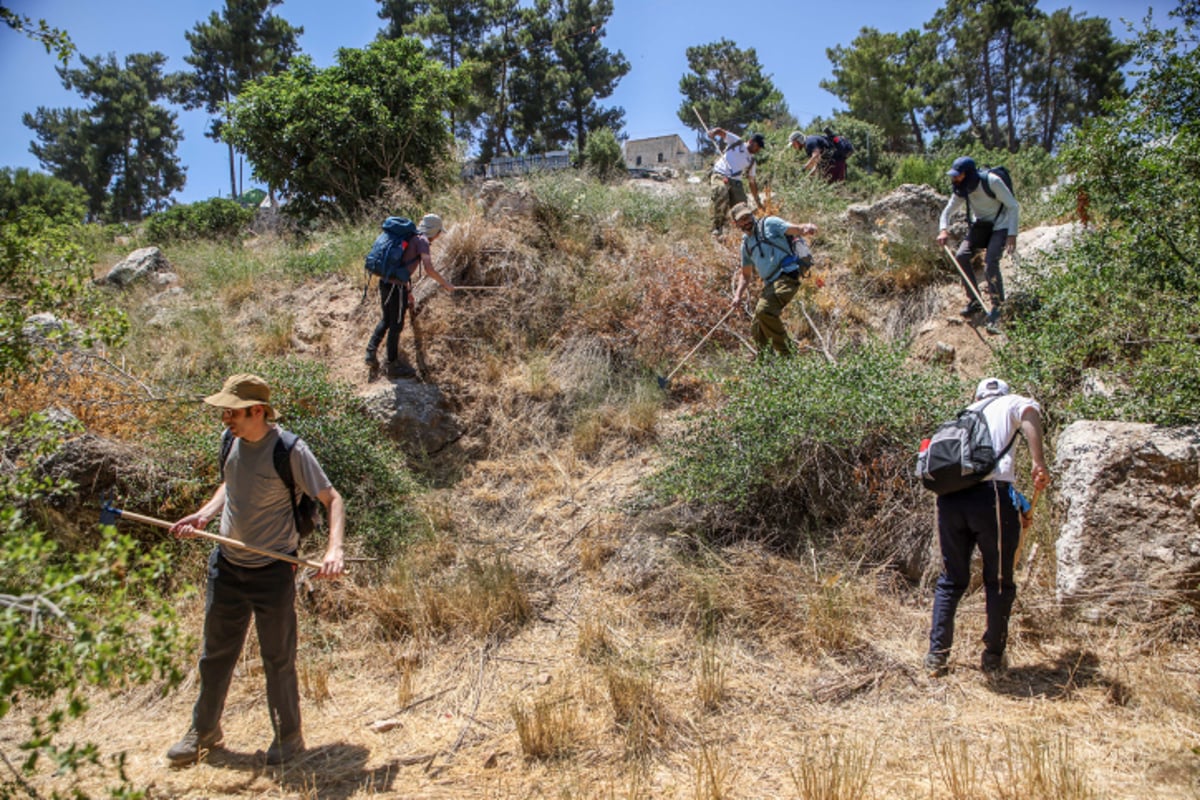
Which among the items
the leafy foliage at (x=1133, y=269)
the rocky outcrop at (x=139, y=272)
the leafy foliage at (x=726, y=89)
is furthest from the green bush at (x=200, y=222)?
the leafy foliage at (x=726, y=89)

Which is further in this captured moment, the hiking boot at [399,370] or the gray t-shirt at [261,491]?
the hiking boot at [399,370]

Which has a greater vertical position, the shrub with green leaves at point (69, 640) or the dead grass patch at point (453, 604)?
the shrub with green leaves at point (69, 640)

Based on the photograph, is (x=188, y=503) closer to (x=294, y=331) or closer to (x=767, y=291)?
(x=294, y=331)

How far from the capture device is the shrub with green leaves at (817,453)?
5.30m

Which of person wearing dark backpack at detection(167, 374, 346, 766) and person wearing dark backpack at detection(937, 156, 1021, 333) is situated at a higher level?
person wearing dark backpack at detection(937, 156, 1021, 333)

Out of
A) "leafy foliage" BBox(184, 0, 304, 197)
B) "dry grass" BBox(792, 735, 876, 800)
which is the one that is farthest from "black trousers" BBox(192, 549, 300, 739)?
"leafy foliage" BBox(184, 0, 304, 197)

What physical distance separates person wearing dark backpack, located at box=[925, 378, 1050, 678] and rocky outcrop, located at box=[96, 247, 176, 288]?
1022cm

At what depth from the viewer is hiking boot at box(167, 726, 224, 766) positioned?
3729mm

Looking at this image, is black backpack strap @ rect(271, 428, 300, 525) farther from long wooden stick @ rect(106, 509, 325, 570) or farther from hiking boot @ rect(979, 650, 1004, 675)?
hiking boot @ rect(979, 650, 1004, 675)

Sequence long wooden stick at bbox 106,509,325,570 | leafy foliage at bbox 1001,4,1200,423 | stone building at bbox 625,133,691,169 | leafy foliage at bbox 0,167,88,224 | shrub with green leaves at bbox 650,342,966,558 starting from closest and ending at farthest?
long wooden stick at bbox 106,509,325,570
leafy foliage at bbox 1001,4,1200,423
shrub with green leaves at bbox 650,342,966,558
leafy foliage at bbox 0,167,88,224
stone building at bbox 625,133,691,169

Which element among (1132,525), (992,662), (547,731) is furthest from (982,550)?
(547,731)

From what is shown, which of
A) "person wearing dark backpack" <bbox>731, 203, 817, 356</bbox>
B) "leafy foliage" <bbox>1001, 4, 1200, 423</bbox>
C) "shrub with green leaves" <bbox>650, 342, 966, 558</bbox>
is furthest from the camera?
"person wearing dark backpack" <bbox>731, 203, 817, 356</bbox>

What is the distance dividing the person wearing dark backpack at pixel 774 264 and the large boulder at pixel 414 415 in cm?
310

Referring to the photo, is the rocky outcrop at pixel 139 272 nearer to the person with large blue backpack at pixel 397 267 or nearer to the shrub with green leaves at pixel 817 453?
the person with large blue backpack at pixel 397 267
